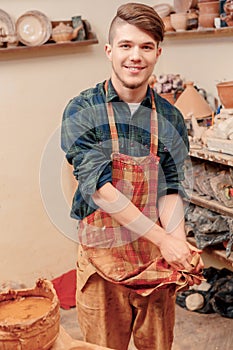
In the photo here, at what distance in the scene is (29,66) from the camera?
3361 millimetres

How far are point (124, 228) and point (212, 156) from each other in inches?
40.2

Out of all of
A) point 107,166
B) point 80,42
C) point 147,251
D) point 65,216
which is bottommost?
point 65,216

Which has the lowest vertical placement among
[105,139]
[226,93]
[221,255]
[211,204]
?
[221,255]

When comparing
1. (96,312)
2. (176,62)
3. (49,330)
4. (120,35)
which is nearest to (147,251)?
(96,312)

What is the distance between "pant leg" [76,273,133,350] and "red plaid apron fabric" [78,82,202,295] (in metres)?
0.08

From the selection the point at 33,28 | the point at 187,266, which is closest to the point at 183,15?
the point at 33,28

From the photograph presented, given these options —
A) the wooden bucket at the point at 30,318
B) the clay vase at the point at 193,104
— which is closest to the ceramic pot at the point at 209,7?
the clay vase at the point at 193,104

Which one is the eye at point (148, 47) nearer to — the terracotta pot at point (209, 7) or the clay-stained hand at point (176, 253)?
the clay-stained hand at point (176, 253)

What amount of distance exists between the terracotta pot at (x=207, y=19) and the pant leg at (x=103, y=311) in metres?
1.77

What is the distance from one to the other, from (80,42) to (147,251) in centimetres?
181

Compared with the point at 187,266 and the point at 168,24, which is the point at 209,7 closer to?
the point at 168,24

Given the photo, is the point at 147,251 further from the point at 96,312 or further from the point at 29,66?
the point at 29,66

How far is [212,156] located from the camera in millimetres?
2793

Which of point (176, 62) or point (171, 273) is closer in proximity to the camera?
point (171, 273)
